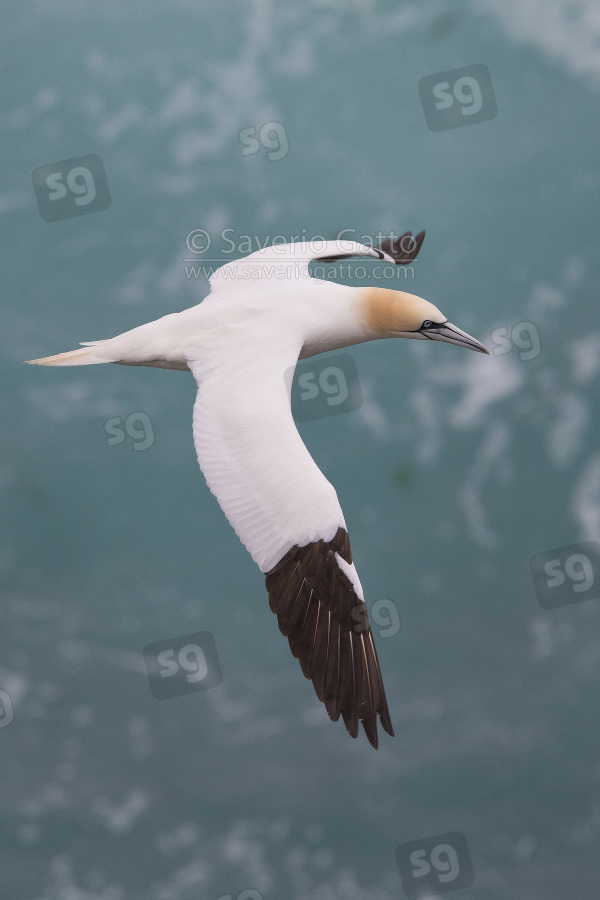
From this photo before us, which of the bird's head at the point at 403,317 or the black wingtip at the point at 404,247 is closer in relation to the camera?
the bird's head at the point at 403,317

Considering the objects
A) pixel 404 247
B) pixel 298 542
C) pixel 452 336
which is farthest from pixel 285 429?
pixel 404 247

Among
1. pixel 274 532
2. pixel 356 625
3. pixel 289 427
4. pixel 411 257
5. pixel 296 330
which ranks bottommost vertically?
pixel 356 625

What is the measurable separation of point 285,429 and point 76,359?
2367 millimetres

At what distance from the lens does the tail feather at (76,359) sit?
998 centimetres

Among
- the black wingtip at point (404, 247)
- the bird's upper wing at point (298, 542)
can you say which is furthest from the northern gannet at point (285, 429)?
the black wingtip at point (404, 247)

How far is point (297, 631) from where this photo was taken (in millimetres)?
8422

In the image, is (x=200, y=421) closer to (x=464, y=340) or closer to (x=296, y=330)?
(x=296, y=330)

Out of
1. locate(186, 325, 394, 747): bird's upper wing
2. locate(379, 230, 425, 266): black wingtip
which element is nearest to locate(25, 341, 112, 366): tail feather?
locate(186, 325, 394, 747): bird's upper wing

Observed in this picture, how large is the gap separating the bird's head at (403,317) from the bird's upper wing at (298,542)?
1.73 metres

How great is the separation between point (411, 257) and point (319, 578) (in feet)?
16.9

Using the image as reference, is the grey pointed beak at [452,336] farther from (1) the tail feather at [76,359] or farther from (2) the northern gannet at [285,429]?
(1) the tail feather at [76,359]

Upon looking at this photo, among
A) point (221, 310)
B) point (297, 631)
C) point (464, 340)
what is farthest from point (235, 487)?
point (464, 340)

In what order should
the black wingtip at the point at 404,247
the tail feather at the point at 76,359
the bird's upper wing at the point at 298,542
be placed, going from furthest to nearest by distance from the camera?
the black wingtip at the point at 404,247, the tail feather at the point at 76,359, the bird's upper wing at the point at 298,542

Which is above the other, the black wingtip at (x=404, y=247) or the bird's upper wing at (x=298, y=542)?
the black wingtip at (x=404, y=247)
